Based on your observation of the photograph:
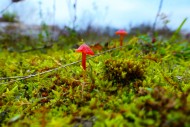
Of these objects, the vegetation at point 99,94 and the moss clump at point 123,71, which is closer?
the vegetation at point 99,94

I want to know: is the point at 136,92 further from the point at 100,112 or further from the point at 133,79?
the point at 100,112

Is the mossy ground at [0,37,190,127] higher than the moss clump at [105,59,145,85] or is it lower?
lower

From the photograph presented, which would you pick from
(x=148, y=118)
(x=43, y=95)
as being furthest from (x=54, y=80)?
(x=148, y=118)

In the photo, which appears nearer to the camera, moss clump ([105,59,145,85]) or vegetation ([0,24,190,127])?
vegetation ([0,24,190,127])

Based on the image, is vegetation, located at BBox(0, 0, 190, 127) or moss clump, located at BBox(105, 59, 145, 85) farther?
moss clump, located at BBox(105, 59, 145, 85)

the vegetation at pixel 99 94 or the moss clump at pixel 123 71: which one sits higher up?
the moss clump at pixel 123 71

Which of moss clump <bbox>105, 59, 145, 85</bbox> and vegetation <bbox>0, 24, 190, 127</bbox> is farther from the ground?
moss clump <bbox>105, 59, 145, 85</bbox>
